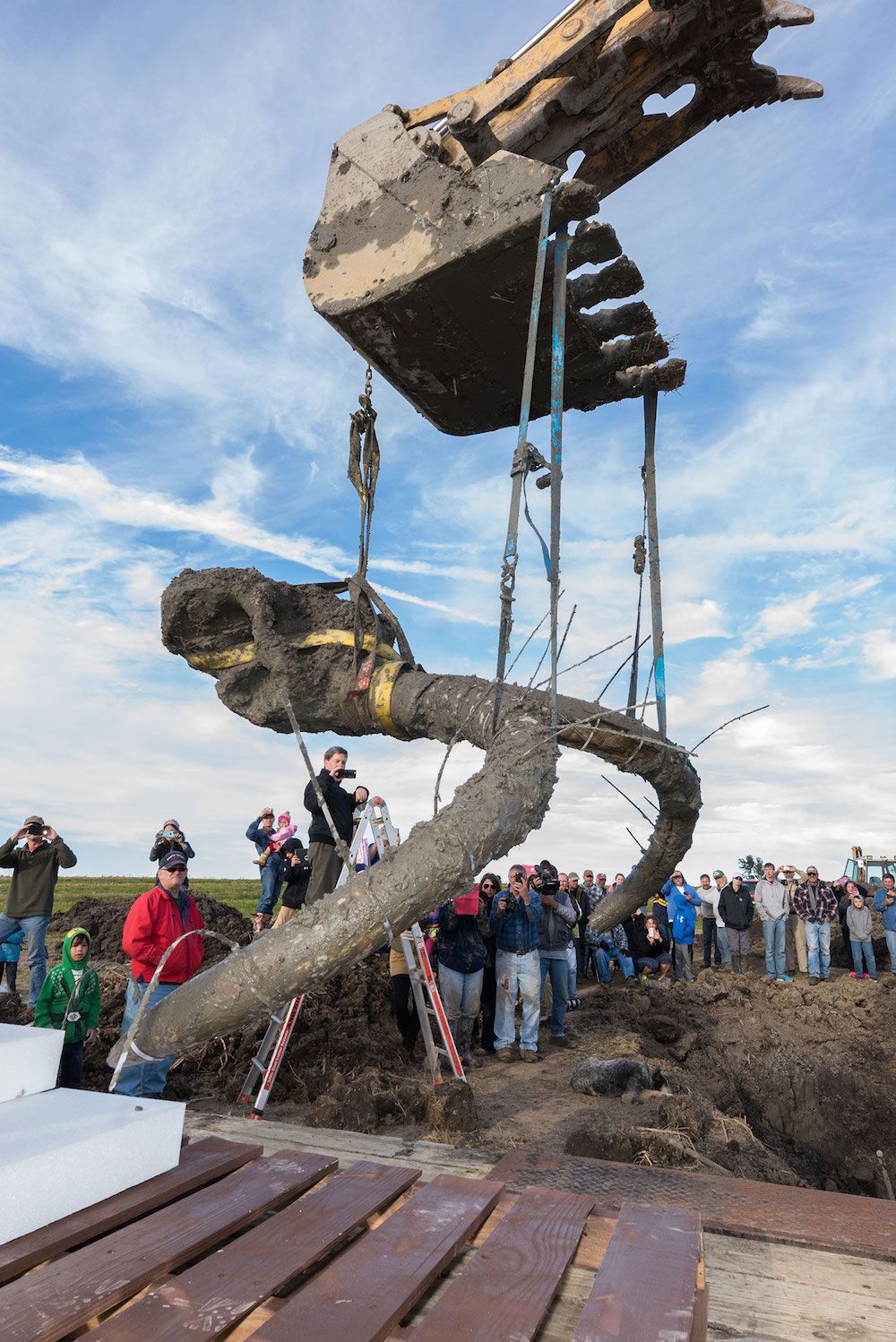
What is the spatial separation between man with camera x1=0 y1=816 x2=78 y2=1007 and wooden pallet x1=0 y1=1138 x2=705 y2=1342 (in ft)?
18.5

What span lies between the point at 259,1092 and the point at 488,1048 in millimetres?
3169

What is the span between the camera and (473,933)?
7.25 metres

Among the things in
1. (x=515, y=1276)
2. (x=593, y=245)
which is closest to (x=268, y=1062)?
(x=515, y=1276)

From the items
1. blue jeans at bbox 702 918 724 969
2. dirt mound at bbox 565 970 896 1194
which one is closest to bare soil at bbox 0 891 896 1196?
dirt mound at bbox 565 970 896 1194

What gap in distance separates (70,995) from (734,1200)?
4001mm

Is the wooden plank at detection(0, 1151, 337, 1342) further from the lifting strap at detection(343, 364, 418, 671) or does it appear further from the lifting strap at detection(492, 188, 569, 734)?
the lifting strap at detection(343, 364, 418, 671)

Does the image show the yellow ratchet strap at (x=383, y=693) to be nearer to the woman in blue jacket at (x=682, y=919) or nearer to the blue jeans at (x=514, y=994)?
the blue jeans at (x=514, y=994)

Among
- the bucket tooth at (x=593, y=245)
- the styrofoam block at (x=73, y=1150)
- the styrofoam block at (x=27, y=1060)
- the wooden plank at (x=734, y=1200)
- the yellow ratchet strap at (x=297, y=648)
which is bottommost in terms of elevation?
the wooden plank at (x=734, y=1200)

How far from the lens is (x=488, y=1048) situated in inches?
306

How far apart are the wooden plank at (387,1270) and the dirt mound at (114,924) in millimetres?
7610

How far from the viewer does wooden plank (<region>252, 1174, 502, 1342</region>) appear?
71.9 inches

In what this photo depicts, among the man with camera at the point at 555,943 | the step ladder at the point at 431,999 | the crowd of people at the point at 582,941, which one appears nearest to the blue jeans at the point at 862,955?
the crowd of people at the point at 582,941

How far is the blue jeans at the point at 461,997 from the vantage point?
24.1 feet

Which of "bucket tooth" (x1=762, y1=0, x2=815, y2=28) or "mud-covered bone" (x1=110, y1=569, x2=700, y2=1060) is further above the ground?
"bucket tooth" (x1=762, y1=0, x2=815, y2=28)
